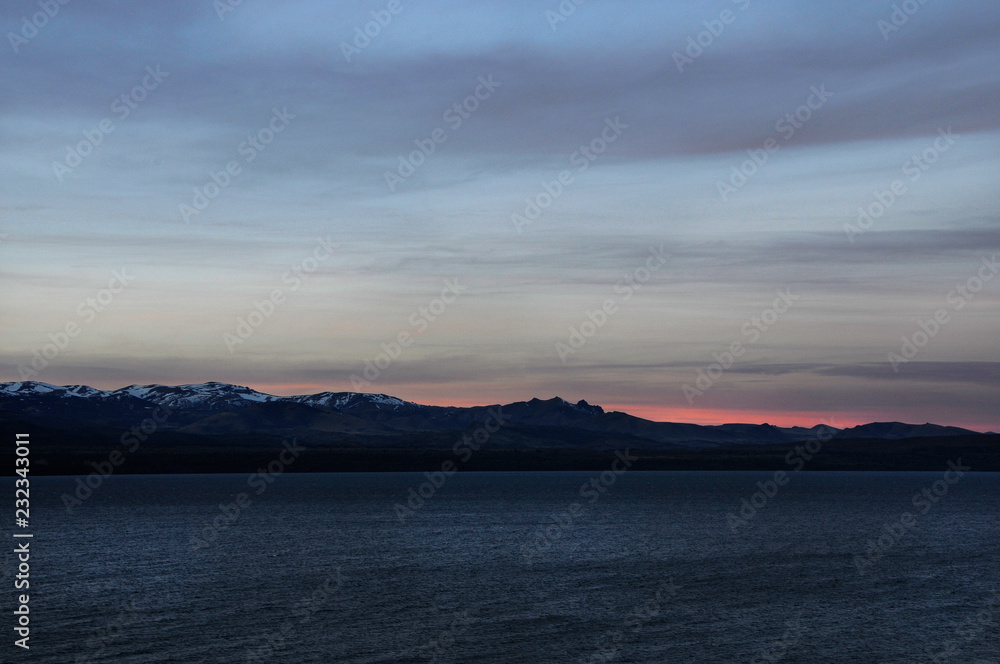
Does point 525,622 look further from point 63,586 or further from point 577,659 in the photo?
point 63,586

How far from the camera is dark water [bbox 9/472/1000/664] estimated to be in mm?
47312

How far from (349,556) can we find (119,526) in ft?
157

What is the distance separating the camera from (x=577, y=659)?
4528 centimetres

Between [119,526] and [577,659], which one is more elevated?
[119,526]

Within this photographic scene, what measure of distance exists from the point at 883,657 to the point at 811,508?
122285 mm

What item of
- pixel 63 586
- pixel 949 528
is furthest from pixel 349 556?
pixel 949 528

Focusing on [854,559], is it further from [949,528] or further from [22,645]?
[22,645]

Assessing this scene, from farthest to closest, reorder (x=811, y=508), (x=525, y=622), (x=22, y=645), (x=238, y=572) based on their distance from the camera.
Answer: (x=811, y=508) → (x=238, y=572) → (x=525, y=622) → (x=22, y=645)

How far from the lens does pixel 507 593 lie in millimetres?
63250

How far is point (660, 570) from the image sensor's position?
74625 mm

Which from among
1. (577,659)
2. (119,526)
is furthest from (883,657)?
(119,526)

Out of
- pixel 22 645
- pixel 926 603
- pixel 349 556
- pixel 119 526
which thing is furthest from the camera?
pixel 119 526

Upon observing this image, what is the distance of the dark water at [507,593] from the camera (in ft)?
155

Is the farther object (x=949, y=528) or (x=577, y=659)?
(x=949, y=528)
